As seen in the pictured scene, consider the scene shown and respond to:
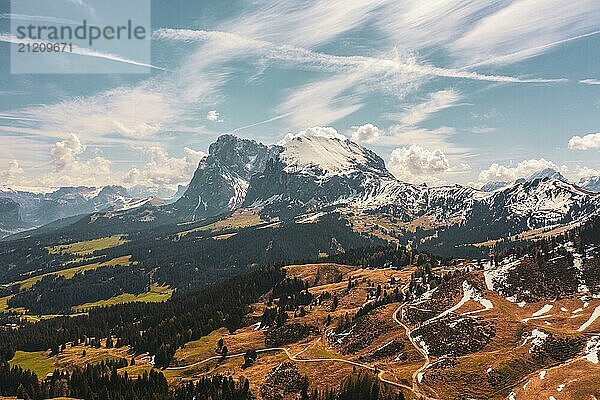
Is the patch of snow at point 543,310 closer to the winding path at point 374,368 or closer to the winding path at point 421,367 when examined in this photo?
the winding path at point 421,367

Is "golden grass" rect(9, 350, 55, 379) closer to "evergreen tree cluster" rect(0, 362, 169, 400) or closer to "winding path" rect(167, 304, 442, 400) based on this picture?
"evergreen tree cluster" rect(0, 362, 169, 400)

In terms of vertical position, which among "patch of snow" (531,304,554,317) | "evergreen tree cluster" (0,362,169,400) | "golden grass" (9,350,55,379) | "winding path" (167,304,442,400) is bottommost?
"golden grass" (9,350,55,379)

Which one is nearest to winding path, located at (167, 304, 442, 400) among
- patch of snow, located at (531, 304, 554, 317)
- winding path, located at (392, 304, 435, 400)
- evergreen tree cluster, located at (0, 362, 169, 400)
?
winding path, located at (392, 304, 435, 400)

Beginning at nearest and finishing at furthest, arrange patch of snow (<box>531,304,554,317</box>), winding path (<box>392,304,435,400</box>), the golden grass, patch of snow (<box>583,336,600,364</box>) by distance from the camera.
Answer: patch of snow (<box>583,336,600,364</box>) → winding path (<box>392,304,435,400</box>) → patch of snow (<box>531,304,554,317</box>) → the golden grass

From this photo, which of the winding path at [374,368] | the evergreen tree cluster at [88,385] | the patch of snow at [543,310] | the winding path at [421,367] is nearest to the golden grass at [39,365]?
the evergreen tree cluster at [88,385]

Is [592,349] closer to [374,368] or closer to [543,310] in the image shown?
[543,310]

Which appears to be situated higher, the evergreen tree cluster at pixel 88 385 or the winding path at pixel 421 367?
the winding path at pixel 421 367

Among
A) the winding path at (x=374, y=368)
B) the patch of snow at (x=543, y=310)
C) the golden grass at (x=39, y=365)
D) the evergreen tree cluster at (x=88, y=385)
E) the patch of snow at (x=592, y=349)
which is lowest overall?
the golden grass at (x=39, y=365)

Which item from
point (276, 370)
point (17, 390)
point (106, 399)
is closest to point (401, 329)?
point (276, 370)

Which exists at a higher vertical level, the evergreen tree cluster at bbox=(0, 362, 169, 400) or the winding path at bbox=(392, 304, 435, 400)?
the winding path at bbox=(392, 304, 435, 400)

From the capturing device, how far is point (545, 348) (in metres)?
117

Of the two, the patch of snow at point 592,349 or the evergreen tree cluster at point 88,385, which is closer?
the patch of snow at point 592,349

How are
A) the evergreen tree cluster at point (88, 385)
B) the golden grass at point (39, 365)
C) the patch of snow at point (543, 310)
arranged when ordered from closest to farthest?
the evergreen tree cluster at point (88, 385)
the patch of snow at point (543, 310)
the golden grass at point (39, 365)

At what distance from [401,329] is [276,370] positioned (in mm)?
44425
